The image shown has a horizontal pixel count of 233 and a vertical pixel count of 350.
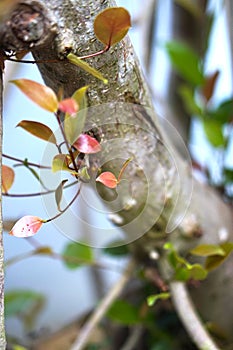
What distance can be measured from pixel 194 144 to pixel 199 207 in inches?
21.0

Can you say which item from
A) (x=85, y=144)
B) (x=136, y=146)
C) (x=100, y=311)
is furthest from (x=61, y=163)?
(x=100, y=311)

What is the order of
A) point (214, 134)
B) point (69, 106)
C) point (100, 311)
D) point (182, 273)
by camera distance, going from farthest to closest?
point (214, 134) → point (100, 311) → point (182, 273) → point (69, 106)

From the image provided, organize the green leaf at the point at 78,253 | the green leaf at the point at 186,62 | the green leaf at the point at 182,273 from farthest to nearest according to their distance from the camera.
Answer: the green leaf at the point at 186,62 < the green leaf at the point at 78,253 < the green leaf at the point at 182,273

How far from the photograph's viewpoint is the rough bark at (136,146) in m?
0.34

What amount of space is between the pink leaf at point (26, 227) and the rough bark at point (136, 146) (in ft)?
0.29

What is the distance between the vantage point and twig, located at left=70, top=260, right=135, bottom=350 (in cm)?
59

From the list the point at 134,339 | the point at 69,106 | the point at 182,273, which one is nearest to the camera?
the point at 69,106

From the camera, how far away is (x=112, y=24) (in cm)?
32

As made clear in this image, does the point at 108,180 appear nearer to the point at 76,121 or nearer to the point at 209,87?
the point at 76,121

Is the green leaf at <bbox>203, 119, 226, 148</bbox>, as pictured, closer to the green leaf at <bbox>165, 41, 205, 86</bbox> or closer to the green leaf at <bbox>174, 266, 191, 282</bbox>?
the green leaf at <bbox>165, 41, 205, 86</bbox>

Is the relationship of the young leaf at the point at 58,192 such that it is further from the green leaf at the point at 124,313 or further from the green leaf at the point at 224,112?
the green leaf at the point at 224,112

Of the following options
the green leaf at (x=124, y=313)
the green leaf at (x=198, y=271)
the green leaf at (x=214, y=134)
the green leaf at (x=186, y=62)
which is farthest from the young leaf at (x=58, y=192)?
the green leaf at (x=186, y=62)

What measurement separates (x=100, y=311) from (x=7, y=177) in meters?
0.31

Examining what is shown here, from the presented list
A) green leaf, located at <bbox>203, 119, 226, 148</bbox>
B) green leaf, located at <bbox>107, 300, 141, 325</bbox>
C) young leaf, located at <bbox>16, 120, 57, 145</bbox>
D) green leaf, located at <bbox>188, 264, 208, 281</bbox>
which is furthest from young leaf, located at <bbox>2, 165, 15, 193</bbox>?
green leaf, located at <bbox>203, 119, 226, 148</bbox>
